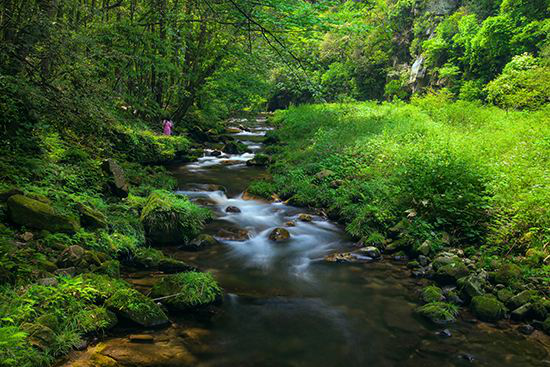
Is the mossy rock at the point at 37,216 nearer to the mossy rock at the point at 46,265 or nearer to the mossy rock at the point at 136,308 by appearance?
the mossy rock at the point at 46,265

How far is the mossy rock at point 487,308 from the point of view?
5.13 m

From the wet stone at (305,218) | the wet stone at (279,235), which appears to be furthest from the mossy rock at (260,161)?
the wet stone at (279,235)

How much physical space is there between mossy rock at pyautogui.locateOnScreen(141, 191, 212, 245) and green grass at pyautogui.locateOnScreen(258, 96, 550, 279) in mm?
3630

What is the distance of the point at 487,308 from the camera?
5184 mm

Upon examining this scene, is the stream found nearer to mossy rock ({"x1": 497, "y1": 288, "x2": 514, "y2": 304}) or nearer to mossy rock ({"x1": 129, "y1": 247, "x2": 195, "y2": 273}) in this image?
mossy rock ({"x1": 129, "y1": 247, "x2": 195, "y2": 273})

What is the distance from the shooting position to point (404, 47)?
33.4 metres

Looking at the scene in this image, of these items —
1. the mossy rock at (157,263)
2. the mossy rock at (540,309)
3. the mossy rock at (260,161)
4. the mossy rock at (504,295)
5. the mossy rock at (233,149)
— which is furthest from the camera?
the mossy rock at (233,149)

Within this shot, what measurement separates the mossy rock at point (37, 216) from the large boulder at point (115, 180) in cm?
235

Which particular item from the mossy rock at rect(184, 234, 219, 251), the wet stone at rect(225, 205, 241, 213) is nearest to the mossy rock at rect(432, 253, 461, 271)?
the mossy rock at rect(184, 234, 219, 251)

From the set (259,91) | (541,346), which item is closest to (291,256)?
(541,346)

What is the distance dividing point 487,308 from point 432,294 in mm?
748

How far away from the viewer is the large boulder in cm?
805

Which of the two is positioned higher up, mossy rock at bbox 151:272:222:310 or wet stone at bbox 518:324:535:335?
mossy rock at bbox 151:272:222:310

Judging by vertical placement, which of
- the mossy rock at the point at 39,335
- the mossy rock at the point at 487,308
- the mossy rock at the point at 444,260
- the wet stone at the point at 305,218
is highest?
the mossy rock at the point at 39,335
